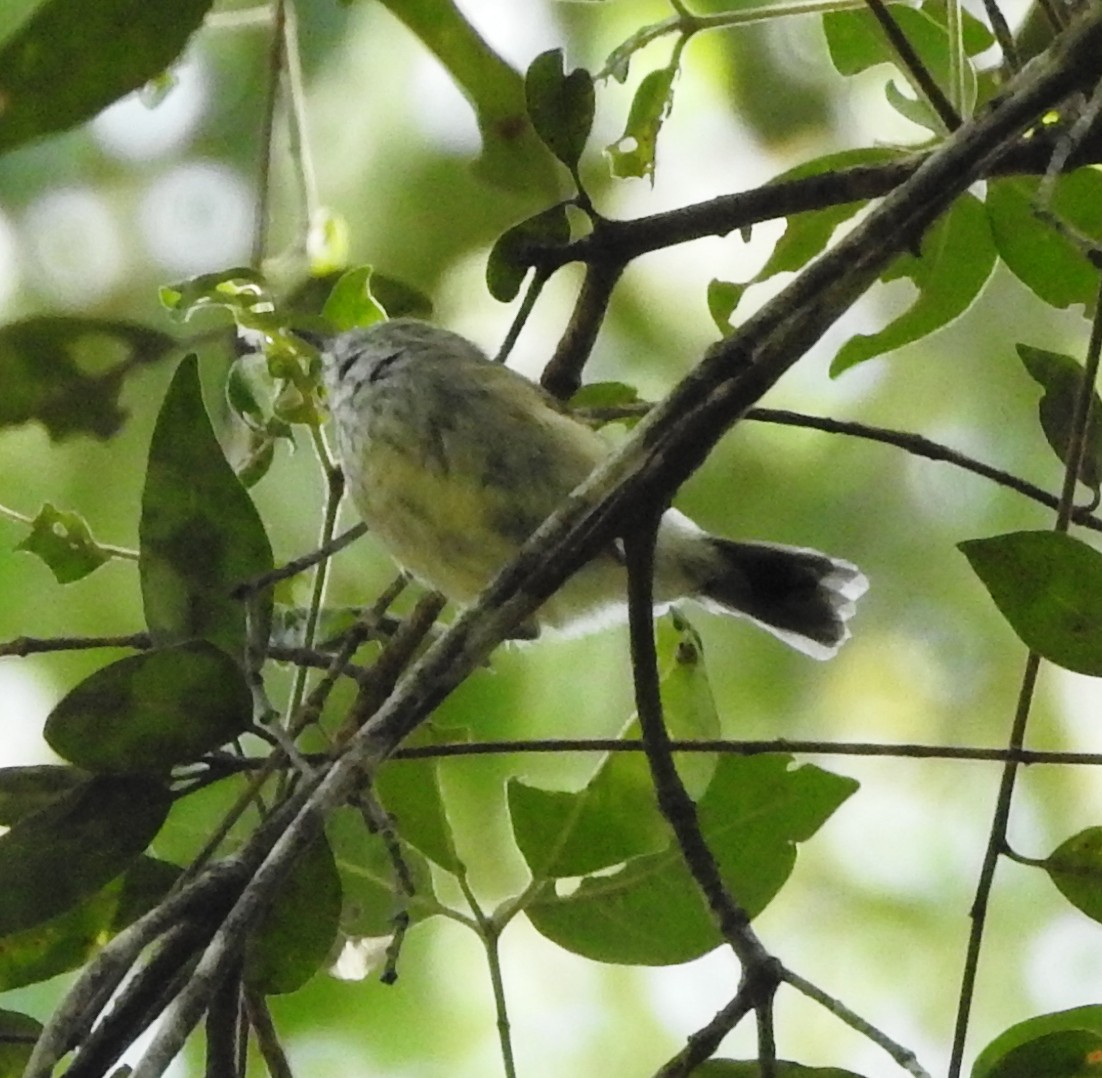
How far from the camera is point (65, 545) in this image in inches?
44.6

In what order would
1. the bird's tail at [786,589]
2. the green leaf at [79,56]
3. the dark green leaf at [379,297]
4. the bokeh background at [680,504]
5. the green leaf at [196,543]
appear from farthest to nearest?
the bokeh background at [680,504]
the bird's tail at [786,589]
the dark green leaf at [379,297]
the green leaf at [79,56]
the green leaf at [196,543]

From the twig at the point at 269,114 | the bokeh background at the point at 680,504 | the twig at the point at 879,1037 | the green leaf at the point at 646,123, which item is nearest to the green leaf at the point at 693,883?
the twig at the point at 879,1037

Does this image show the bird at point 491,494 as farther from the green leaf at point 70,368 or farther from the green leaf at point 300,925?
the green leaf at point 300,925

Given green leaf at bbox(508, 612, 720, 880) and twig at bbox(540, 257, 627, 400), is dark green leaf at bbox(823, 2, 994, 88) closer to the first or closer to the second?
twig at bbox(540, 257, 627, 400)

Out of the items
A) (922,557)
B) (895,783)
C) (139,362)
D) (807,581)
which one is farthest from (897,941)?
(139,362)

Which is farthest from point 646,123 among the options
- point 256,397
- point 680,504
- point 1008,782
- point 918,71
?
point 680,504

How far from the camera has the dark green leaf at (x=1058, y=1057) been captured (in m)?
0.79

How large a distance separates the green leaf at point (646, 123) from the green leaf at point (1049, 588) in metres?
0.51

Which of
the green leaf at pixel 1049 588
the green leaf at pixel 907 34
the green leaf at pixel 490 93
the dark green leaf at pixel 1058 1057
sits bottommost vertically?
the dark green leaf at pixel 1058 1057

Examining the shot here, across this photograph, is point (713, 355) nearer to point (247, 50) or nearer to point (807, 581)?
point (807, 581)

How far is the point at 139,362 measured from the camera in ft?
3.83

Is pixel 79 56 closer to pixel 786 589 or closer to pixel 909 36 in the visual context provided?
pixel 909 36

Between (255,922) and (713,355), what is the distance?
33 centimetres

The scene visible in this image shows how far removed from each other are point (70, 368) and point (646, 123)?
0.48m
